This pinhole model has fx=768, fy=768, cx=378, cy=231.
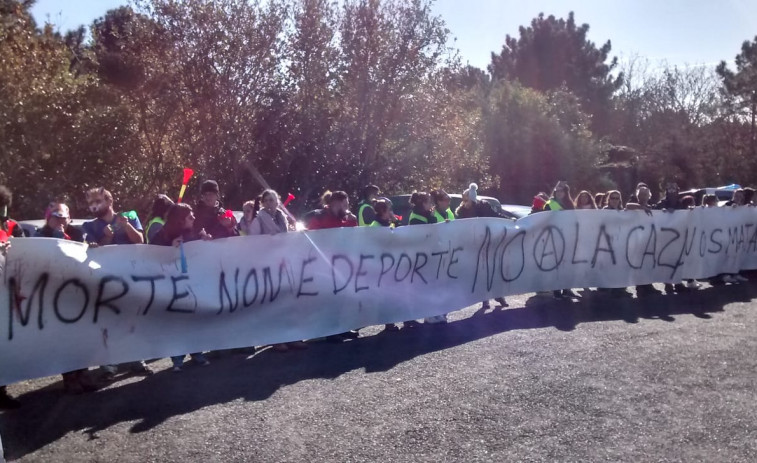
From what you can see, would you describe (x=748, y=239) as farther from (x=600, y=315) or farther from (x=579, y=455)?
(x=579, y=455)

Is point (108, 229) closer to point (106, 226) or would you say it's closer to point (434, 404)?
point (106, 226)

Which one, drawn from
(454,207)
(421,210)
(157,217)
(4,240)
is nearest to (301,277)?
(157,217)

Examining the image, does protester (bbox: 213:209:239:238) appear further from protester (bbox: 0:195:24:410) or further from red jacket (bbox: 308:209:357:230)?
protester (bbox: 0:195:24:410)

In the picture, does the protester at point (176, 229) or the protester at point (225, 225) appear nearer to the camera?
the protester at point (176, 229)

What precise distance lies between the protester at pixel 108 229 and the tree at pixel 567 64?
152 ft

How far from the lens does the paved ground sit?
4.93 m

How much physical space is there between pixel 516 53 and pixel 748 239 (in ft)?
143

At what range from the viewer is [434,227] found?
9.35 meters

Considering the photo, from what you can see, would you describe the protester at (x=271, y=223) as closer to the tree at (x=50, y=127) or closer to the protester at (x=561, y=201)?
the protester at (x=561, y=201)

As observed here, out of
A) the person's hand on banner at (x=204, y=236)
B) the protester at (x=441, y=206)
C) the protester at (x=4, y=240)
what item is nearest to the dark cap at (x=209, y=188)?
the person's hand on banner at (x=204, y=236)

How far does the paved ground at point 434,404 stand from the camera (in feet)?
16.2

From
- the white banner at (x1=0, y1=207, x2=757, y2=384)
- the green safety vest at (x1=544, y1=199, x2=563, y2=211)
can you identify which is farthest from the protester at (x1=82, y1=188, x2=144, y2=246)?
the green safety vest at (x1=544, y1=199, x2=563, y2=211)

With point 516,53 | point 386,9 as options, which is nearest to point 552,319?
point 386,9

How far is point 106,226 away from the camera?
7180 millimetres
